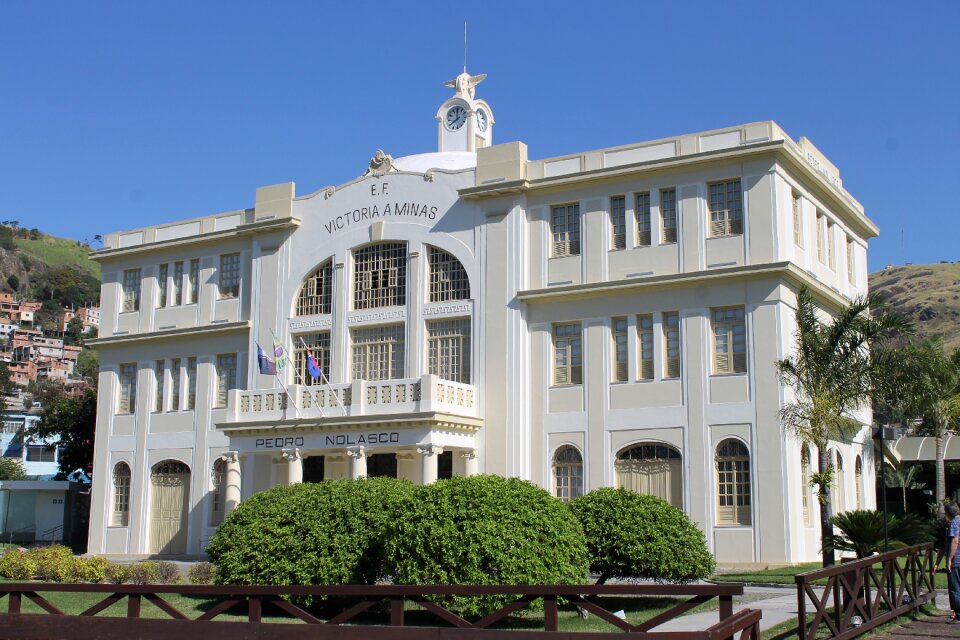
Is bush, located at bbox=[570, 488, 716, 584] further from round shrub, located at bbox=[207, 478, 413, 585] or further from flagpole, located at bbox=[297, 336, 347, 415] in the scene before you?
flagpole, located at bbox=[297, 336, 347, 415]

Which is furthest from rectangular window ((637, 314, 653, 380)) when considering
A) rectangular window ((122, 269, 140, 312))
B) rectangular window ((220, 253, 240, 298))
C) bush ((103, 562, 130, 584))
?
rectangular window ((122, 269, 140, 312))

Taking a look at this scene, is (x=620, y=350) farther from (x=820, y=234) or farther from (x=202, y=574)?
(x=202, y=574)

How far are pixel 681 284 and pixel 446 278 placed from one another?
7.86 metres

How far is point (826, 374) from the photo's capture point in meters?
29.0

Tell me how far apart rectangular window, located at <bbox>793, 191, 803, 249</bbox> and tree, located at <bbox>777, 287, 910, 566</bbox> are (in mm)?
2498

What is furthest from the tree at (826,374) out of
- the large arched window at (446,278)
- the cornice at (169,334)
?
the cornice at (169,334)

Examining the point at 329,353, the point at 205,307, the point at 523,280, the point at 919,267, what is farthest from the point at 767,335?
the point at 919,267

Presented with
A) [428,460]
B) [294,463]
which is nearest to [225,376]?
[294,463]

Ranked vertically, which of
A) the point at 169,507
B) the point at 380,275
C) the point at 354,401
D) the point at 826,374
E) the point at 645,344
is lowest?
the point at 169,507

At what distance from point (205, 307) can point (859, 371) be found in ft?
75.8

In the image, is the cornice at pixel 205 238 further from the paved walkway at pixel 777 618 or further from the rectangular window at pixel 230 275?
the paved walkway at pixel 777 618

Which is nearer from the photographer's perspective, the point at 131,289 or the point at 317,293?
the point at 317,293

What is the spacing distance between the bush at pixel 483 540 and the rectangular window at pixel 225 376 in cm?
2218

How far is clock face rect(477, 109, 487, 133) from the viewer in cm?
4237
